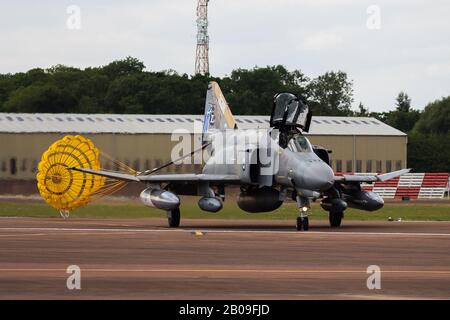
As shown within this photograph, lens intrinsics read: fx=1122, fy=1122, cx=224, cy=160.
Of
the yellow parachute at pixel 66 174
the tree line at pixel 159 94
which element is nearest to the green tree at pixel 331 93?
the tree line at pixel 159 94

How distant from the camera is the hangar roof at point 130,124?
208ft

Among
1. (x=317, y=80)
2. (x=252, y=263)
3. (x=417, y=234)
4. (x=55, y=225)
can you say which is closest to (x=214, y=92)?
(x=55, y=225)

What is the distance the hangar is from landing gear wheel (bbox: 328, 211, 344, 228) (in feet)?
86.3

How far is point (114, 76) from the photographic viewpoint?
104812mm

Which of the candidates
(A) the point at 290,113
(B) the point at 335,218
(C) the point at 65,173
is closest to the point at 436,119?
(C) the point at 65,173

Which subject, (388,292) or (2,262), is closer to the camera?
(388,292)

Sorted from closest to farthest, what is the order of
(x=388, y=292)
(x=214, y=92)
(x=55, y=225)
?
(x=388, y=292) → (x=55, y=225) → (x=214, y=92)

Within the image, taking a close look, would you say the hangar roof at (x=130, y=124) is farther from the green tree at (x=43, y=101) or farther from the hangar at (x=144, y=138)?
the green tree at (x=43, y=101)

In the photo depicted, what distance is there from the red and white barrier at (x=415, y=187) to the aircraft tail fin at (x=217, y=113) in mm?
25292

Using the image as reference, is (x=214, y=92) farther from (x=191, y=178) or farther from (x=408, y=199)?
(x=408, y=199)

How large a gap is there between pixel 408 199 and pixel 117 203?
19.6 metres

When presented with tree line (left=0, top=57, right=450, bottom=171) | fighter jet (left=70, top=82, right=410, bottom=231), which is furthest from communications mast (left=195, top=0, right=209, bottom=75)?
fighter jet (left=70, top=82, right=410, bottom=231)

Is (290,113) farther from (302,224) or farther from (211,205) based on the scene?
(302,224)
